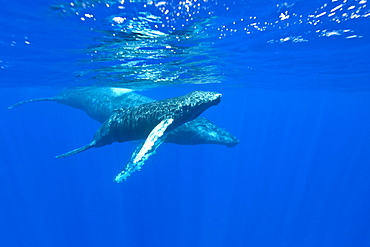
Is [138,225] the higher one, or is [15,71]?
[15,71]

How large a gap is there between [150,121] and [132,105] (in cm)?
667

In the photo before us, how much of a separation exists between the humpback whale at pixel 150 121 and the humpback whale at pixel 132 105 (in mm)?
2761

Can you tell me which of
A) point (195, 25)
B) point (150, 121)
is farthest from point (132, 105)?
point (150, 121)

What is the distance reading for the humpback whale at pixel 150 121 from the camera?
6438mm

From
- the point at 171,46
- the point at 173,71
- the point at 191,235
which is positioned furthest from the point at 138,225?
the point at 171,46

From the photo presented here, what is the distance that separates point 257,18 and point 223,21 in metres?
1.30

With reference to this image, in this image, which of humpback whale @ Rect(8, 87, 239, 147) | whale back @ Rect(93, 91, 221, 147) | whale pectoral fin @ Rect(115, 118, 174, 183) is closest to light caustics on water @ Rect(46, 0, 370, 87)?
humpback whale @ Rect(8, 87, 239, 147)

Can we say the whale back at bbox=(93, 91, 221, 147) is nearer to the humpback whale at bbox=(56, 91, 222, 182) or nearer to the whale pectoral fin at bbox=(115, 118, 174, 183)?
the humpback whale at bbox=(56, 91, 222, 182)

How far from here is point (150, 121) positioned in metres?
8.24

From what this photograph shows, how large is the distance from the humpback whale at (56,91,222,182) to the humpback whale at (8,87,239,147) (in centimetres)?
276

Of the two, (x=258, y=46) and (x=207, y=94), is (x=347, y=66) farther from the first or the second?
(x=207, y=94)

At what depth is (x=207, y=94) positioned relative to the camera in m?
7.62

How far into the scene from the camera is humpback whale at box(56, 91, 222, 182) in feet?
21.1

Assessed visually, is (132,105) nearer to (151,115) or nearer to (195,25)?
(195,25)
